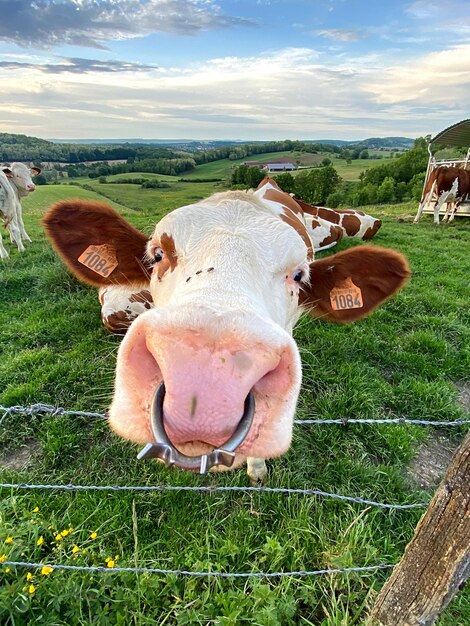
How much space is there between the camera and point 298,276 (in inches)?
94.7

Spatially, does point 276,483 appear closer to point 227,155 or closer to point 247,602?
point 247,602

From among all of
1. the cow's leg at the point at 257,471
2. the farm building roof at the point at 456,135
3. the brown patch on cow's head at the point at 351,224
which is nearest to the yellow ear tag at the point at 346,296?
the cow's leg at the point at 257,471

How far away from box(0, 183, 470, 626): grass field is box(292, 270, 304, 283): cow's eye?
1.53m

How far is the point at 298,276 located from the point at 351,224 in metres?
8.41

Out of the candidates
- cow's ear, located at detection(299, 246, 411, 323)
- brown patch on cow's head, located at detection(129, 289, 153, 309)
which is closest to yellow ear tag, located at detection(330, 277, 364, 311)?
cow's ear, located at detection(299, 246, 411, 323)

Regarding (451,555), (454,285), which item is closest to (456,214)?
(454,285)

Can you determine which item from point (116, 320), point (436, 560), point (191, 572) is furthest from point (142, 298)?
point (436, 560)

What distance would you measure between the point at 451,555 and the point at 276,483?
4.97 feet

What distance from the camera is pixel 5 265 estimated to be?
764 cm

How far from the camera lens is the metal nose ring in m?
1.21

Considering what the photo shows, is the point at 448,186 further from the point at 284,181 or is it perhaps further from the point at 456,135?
the point at 284,181

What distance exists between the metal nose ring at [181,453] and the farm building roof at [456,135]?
57.8 ft

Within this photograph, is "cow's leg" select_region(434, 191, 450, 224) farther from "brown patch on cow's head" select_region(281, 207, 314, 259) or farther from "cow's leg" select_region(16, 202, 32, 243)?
"cow's leg" select_region(16, 202, 32, 243)

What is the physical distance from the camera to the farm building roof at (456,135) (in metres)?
15.2
